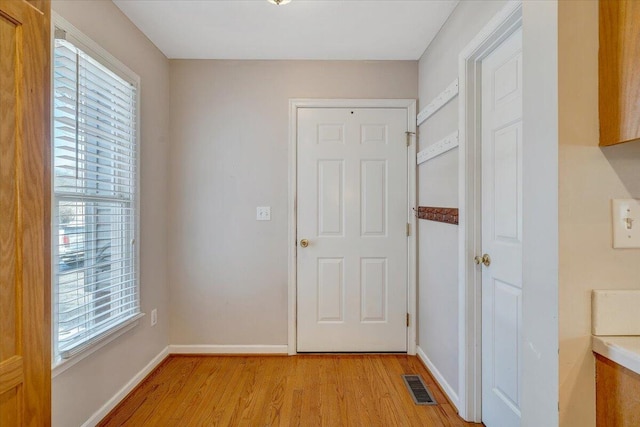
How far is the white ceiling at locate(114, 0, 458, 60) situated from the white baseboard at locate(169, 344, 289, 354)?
2305mm

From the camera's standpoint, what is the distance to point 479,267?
71.0 inches

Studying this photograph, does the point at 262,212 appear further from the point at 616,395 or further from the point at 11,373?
the point at 616,395

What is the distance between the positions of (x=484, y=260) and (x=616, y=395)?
104cm

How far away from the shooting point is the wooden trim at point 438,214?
1957mm

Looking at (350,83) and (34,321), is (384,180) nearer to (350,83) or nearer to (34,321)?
(350,83)

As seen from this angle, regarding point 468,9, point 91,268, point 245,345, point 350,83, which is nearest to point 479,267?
point 468,9

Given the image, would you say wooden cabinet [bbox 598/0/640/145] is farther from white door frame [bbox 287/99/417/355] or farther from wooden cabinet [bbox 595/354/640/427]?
white door frame [bbox 287/99/417/355]

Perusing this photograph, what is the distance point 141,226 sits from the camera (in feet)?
7.46

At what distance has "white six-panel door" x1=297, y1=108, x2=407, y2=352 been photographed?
267 centimetres

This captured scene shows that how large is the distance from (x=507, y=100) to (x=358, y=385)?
190 cm

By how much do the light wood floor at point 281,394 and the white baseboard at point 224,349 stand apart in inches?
1.9

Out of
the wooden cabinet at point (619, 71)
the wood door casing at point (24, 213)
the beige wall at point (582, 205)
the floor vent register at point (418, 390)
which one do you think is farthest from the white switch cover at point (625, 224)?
the floor vent register at point (418, 390)

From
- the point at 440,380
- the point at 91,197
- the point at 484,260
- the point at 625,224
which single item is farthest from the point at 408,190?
the point at 91,197

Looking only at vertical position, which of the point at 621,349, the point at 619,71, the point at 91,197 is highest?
the point at 619,71
